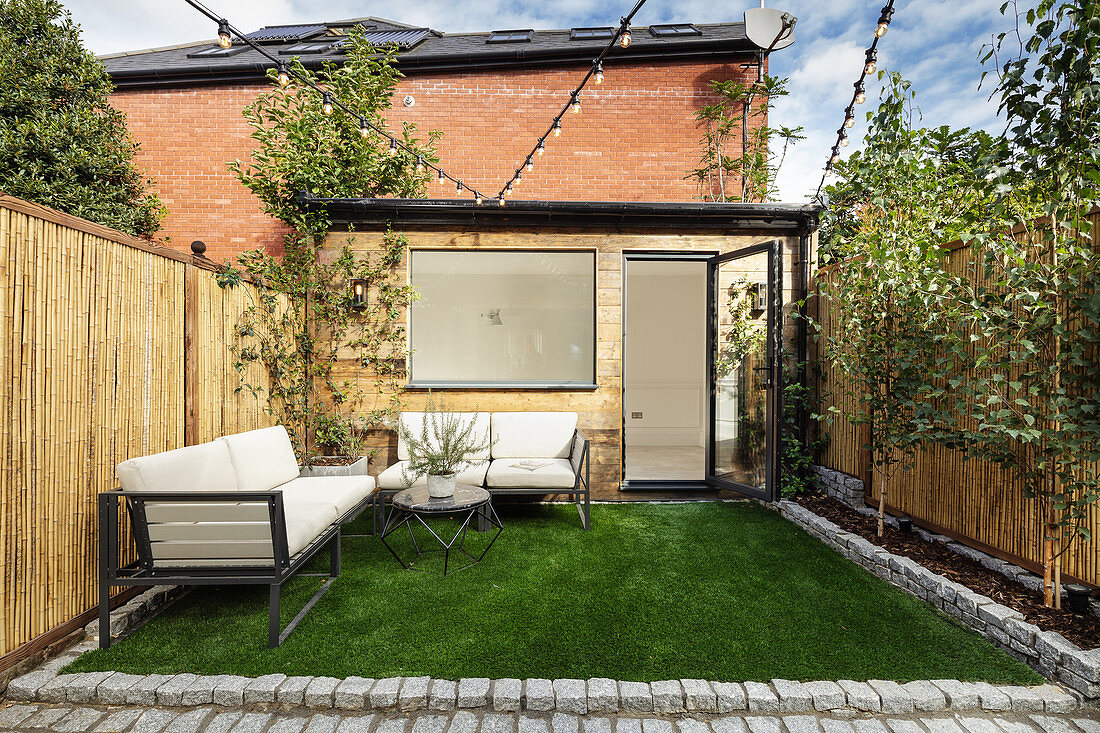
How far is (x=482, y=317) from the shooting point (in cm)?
582

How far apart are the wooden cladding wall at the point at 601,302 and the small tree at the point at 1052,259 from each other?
8.49ft

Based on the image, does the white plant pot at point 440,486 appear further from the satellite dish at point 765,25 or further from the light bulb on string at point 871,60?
the satellite dish at point 765,25

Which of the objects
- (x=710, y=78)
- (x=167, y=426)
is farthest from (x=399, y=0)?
(x=167, y=426)

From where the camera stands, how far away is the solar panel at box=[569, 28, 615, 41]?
7.82 m

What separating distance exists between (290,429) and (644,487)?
11.6 feet

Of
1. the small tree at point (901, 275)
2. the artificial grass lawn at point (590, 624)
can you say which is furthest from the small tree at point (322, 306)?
the small tree at point (901, 275)

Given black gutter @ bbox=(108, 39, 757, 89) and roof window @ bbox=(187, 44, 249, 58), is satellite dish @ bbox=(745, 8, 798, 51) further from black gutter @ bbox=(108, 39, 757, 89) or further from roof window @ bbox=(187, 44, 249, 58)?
roof window @ bbox=(187, 44, 249, 58)

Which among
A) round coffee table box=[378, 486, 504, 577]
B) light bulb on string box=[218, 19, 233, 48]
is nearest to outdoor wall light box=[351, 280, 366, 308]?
round coffee table box=[378, 486, 504, 577]

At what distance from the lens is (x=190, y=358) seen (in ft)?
10.9

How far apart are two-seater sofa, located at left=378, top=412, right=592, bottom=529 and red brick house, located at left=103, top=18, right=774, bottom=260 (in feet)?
13.2

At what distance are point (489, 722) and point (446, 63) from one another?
831 cm

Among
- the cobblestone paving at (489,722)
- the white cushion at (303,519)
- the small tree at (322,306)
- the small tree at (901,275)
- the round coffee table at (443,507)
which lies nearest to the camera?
the cobblestone paving at (489,722)

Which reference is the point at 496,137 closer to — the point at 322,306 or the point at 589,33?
the point at 589,33

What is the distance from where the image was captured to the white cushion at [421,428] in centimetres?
461
